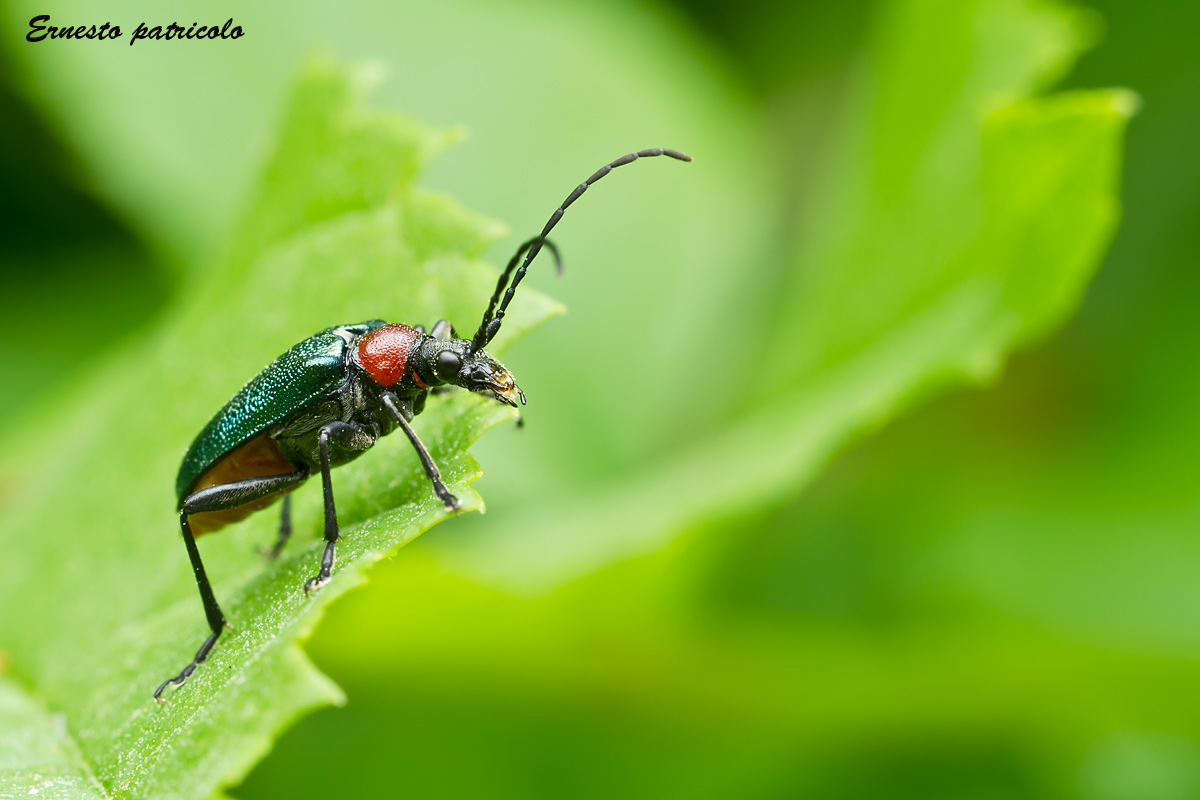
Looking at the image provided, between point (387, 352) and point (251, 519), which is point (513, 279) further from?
point (251, 519)

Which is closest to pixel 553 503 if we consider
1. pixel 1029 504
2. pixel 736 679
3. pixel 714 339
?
pixel 736 679

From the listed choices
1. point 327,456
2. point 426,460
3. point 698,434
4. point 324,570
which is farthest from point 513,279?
point 698,434

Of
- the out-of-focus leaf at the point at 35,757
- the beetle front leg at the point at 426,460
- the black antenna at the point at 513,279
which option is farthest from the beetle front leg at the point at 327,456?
the out-of-focus leaf at the point at 35,757

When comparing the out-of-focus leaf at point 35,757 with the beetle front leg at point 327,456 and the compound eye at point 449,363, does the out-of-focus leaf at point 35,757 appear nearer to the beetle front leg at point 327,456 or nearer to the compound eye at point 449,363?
the beetle front leg at point 327,456

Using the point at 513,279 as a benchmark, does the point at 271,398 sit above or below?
below

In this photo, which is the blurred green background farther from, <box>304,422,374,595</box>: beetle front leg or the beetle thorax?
the beetle thorax

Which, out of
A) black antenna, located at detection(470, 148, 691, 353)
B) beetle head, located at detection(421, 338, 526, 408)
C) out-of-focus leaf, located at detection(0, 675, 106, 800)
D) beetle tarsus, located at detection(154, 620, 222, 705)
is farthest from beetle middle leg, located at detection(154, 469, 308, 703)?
black antenna, located at detection(470, 148, 691, 353)
